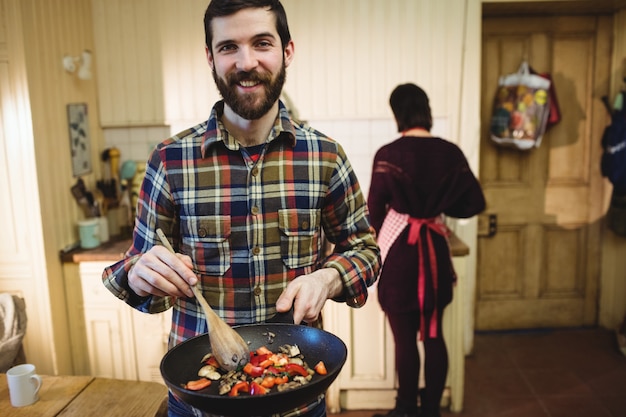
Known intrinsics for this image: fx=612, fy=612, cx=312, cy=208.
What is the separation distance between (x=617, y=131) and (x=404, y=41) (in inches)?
58.3

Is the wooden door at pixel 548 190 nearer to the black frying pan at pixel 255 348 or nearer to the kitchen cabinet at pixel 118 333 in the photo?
the kitchen cabinet at pixel 118 333

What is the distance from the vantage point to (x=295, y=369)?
1255mm

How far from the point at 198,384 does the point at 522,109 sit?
3068 mm

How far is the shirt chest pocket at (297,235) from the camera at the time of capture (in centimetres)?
145

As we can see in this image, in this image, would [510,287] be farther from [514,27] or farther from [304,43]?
[304,43]

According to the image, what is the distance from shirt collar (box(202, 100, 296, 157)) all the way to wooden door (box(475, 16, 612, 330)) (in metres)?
2.72

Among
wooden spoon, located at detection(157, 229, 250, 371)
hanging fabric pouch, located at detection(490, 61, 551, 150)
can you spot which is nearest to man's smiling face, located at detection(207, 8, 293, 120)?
wooden spoon, located at detection(157, 229, 250, 371)

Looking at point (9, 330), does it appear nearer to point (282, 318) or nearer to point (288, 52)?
point (282, 318)

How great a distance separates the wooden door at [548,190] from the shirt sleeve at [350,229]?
263 centimetres

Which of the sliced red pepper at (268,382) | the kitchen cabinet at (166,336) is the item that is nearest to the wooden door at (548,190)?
the kitchen cabinet at (166,336)

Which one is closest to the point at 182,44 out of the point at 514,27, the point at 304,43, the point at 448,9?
the point at 304,43

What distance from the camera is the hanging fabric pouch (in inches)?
145

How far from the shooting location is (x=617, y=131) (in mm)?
3730

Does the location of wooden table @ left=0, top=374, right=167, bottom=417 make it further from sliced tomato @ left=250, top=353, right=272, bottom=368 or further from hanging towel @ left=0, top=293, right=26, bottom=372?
sliced tomato @ left=250, top=353, right=272, bottom=368
